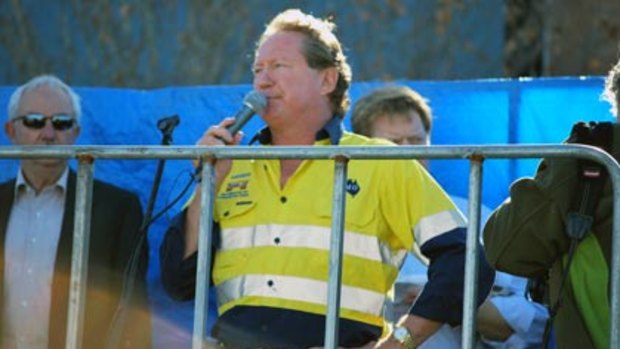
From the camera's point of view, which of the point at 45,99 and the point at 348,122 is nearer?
the point at 45,99

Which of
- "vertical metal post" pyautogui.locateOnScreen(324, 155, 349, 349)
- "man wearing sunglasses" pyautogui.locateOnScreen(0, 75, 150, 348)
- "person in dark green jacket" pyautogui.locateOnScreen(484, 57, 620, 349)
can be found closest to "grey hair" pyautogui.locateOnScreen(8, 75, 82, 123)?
"man wearing sunglasses" pyautogui.locateOnScreen(0, 75, 150, 348)

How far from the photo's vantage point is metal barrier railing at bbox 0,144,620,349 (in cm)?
486

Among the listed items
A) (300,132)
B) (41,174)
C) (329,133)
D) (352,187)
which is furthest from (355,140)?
(41,174)

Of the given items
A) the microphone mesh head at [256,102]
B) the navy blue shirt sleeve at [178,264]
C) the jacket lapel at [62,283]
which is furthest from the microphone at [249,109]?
the jacket lapel at [62,283]

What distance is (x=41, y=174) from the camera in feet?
23.3

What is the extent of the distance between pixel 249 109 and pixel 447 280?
2.99 ft

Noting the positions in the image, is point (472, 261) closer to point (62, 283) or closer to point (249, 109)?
point (249, 109)

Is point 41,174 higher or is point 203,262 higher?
point 41,174

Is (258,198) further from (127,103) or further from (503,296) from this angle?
(127,103)

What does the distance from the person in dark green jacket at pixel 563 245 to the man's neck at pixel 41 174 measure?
246 cm

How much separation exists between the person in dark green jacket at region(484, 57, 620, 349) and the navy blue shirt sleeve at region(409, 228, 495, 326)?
1.12 ft

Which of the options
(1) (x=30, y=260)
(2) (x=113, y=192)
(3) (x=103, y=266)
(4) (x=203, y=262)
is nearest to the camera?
(4) (x=203, y=262)

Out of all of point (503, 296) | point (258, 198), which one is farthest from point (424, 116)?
point (258, 198)

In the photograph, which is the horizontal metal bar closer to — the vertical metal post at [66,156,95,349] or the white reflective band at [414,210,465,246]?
the vertical metal post at [66,156,95,349]
